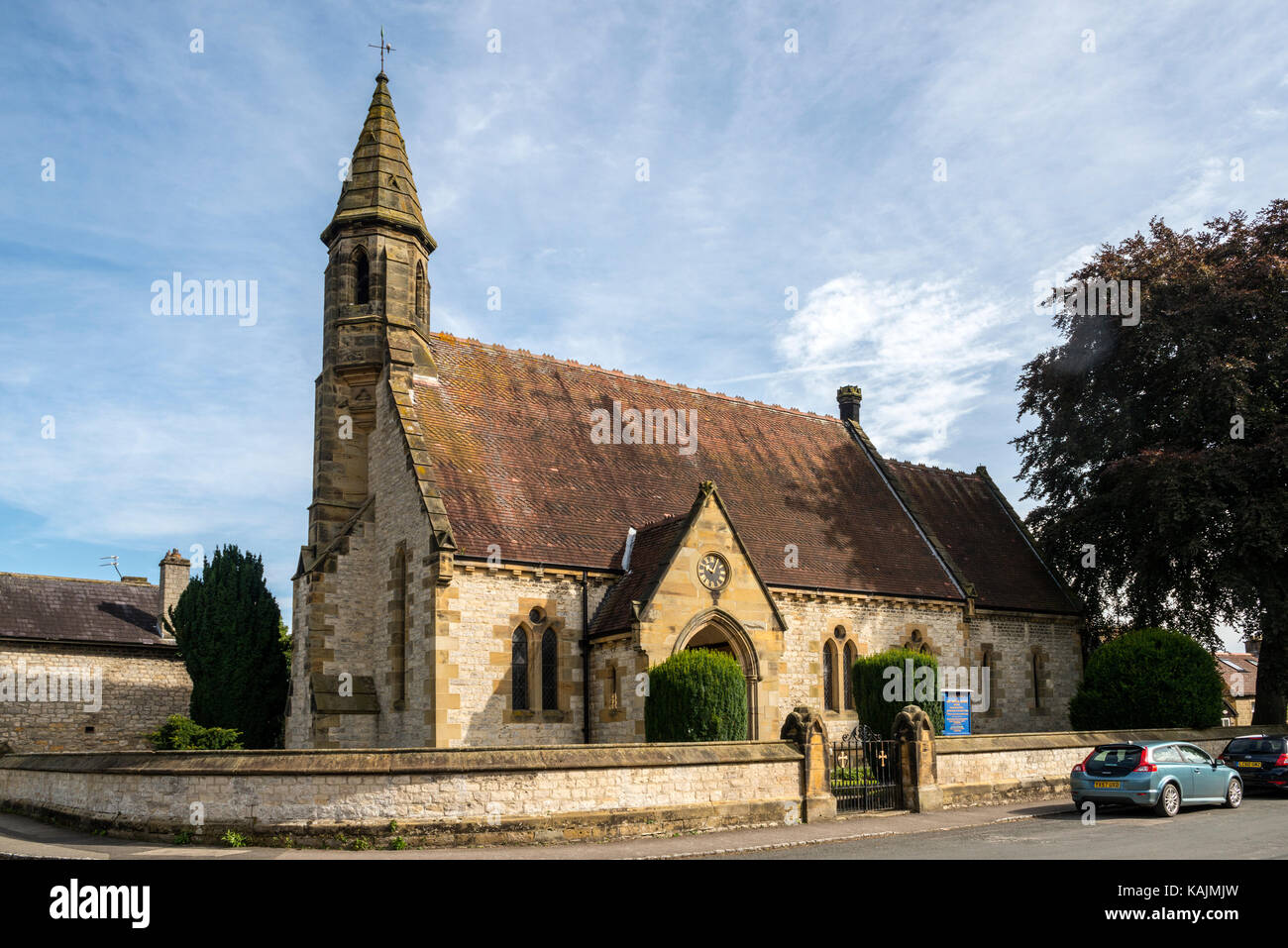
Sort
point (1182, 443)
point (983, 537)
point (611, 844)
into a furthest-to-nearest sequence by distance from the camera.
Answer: point (983, 537) < point (1182, 443) < point (611, 844)

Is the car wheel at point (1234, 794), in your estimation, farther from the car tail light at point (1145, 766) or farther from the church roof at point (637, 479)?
the church roof at point (637, 479)

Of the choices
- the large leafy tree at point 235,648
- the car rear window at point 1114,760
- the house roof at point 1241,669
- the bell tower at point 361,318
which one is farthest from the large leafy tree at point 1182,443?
the house roof at point 1241,669

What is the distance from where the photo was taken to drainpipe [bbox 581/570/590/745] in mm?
23562

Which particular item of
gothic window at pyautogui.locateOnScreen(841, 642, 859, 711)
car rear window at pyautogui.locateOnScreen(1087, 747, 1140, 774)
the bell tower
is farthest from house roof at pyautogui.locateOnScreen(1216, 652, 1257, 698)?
the bell tower

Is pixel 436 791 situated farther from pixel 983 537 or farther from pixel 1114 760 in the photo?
pixel 983 537

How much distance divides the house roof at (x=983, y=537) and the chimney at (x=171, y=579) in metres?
25.1

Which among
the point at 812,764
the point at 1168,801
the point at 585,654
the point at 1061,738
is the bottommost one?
the point at 1168,801

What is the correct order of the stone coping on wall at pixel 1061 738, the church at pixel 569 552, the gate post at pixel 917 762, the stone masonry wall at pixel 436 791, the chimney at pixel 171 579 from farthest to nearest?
1. the chimney at pixel 171 579
2. the church at pixel 569 552
3. the stone coping on wall at pixel 1061 738
4. the gate post at pixel 917 762
5. the stone masonry wall at pixel 436 791

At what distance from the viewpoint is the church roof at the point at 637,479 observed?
24.7 metres

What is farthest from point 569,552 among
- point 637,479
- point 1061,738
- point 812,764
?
point 1061,738

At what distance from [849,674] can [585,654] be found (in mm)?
7972

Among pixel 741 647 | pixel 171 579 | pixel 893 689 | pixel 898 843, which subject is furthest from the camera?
pixel 171 579

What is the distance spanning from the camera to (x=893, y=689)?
22.8 metres

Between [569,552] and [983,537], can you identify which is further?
[983,537]
